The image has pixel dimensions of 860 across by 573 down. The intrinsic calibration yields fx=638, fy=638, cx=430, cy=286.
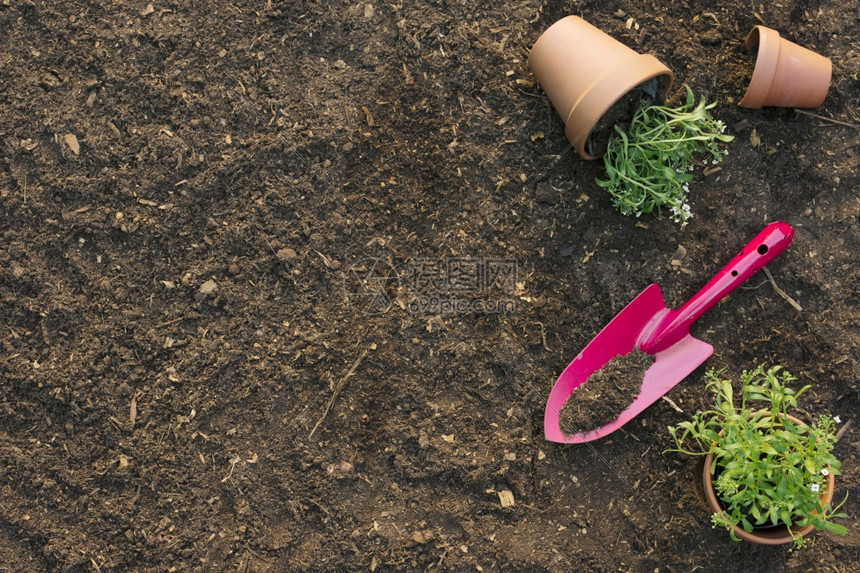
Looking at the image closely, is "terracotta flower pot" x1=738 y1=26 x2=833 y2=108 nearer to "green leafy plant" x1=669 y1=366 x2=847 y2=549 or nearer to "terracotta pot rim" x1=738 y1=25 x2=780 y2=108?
"terracotta pot rim" x1=738 y1=25 x2=780 y2=108

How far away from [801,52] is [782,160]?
0.36 meters

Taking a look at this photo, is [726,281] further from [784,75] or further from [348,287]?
[348,287]

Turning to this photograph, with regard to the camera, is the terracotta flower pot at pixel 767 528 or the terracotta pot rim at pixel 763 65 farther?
the terracotta pot rim at pixel 763 65

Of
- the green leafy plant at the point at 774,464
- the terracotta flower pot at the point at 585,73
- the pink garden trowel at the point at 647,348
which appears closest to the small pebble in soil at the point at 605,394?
the pink garden trowel at the point at 647,348

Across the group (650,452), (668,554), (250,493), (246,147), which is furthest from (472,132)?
(668,554)

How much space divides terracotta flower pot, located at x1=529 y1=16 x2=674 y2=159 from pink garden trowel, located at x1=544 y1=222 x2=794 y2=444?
58 centimetres

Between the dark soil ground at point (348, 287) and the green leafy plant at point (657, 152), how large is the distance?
0.12 m

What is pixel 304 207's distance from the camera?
225 cm

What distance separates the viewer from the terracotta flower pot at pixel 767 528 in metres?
2.01

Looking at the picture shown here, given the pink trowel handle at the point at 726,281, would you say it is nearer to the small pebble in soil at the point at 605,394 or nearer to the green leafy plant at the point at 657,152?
the small pebble in soil at the point at 605,394

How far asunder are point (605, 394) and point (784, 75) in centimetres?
124

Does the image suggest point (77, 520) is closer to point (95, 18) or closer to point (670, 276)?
point (95, 18)

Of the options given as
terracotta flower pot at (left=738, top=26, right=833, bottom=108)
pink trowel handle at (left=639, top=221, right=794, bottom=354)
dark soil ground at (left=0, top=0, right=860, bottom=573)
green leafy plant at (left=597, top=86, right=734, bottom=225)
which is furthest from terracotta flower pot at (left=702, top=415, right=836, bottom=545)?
terracotta flower pot at (left=738, top=26, right=833, bottom=108)

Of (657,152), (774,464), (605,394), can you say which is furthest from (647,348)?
(657,152)
